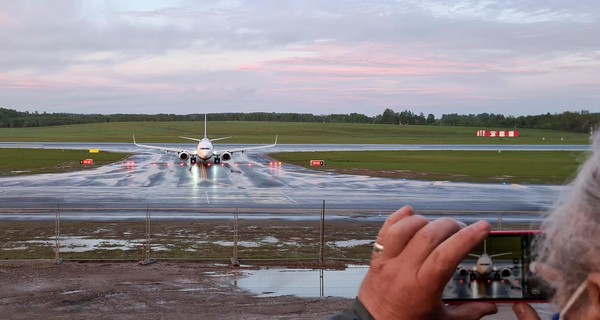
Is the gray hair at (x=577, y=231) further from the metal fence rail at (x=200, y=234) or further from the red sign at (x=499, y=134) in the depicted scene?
the red sign at (x=499, y=134)

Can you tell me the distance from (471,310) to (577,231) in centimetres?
59

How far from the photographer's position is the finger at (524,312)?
2097 mm

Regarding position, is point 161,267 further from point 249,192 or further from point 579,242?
point 249,192

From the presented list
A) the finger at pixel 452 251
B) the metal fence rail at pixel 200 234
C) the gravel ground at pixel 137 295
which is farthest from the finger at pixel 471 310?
the metal fence rail at pixel 200 234

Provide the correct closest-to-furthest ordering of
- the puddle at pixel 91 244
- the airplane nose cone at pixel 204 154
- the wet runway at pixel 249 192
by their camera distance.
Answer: the puddle at pixel 91 244
the wet runway at pixel 249 192
the airplane nose cone at pixel 204 154

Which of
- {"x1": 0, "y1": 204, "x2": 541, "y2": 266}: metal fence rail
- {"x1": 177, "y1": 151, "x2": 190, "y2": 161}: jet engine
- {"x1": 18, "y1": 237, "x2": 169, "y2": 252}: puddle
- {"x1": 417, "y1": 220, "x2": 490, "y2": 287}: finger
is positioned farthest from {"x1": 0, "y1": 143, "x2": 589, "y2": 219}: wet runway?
{"x1": 417, "y1": 220, "x2": 490, "y2": 287}: finger

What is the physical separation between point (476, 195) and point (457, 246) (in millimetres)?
36501

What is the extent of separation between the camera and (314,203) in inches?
1308

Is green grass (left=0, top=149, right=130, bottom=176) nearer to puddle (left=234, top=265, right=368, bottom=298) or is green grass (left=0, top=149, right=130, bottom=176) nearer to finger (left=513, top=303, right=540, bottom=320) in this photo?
puddle (left=234, top=265, right=368, bottom=298)

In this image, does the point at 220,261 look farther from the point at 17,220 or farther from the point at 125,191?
the point at 125,191

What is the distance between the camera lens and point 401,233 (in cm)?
185

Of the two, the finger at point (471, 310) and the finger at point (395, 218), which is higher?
the finger at point (395, 218)

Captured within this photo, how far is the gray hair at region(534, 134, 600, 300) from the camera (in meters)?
1.54

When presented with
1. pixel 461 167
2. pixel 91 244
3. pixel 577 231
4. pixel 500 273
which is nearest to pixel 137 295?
pixel 91 244
